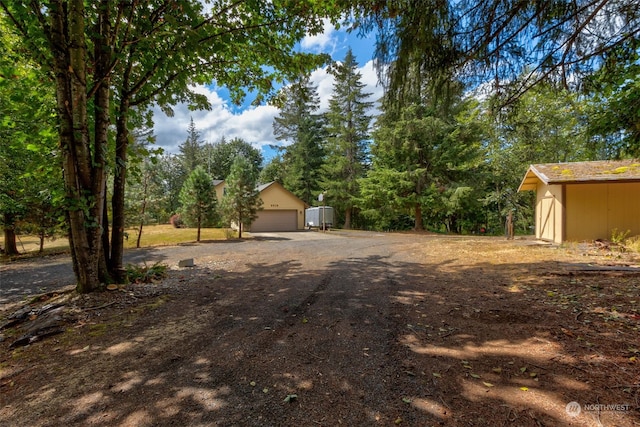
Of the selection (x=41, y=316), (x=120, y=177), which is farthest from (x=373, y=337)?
(x=120, y=177)

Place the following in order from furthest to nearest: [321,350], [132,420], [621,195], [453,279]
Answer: [621,195]
[453,279]
[321,350]
[132,420]

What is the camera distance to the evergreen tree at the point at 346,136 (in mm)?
26484

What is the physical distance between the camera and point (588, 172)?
35.1 ft

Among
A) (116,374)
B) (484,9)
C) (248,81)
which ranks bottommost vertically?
(116,374)

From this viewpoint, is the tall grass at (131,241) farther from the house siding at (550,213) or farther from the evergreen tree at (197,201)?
the house siding at (550,213)

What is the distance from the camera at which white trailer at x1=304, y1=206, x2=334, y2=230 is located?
23188 mm

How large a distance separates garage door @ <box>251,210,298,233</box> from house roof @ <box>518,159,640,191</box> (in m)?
16.7

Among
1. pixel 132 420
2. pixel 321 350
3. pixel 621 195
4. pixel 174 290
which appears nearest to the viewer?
pixel 132 420

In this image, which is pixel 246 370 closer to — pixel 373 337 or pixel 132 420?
pixel 132 420

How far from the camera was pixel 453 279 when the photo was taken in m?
5.79

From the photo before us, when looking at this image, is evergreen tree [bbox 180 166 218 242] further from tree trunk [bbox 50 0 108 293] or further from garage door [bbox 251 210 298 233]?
tree trunk [bbox 50 0 108 293]

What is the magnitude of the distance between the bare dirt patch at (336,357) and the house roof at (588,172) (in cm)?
671

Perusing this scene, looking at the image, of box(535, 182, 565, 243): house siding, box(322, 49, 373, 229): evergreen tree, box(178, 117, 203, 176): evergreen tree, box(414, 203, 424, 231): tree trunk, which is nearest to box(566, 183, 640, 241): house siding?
box(535, 182, 565, 243): house siding

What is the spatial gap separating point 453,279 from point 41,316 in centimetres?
681
